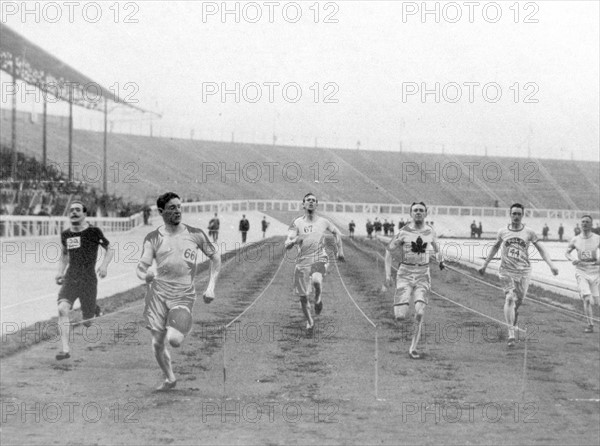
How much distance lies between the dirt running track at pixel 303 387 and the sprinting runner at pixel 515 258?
2.53 meters

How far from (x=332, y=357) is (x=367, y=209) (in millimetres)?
5675

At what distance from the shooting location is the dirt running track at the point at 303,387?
9859 mm

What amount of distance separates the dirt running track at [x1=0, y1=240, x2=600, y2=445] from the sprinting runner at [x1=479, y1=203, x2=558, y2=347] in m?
2.53

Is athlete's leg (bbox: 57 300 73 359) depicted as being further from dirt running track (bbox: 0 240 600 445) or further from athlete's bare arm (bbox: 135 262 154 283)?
dirt running track (bbox: 0 240 600 445)

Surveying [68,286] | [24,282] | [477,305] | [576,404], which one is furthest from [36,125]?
[68,286]

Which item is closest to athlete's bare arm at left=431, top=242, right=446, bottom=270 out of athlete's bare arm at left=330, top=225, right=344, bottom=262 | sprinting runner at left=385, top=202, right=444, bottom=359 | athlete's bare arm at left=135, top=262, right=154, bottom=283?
sprinting runner at left=385, top=202, right=444, bottom=359

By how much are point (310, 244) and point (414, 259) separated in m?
1.38

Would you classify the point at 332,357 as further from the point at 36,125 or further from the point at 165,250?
the point at 36,125

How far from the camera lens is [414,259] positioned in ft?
18.1

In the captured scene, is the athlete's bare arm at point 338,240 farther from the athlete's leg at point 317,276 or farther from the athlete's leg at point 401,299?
the athlete's leg at point 317,276

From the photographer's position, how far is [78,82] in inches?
234

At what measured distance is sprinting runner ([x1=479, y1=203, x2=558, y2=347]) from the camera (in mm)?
4438

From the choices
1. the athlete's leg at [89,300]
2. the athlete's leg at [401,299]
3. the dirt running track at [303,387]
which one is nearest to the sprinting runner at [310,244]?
Answer: the dirt running track at [303,387]

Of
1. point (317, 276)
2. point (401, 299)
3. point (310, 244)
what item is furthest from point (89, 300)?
point (317, 276)
